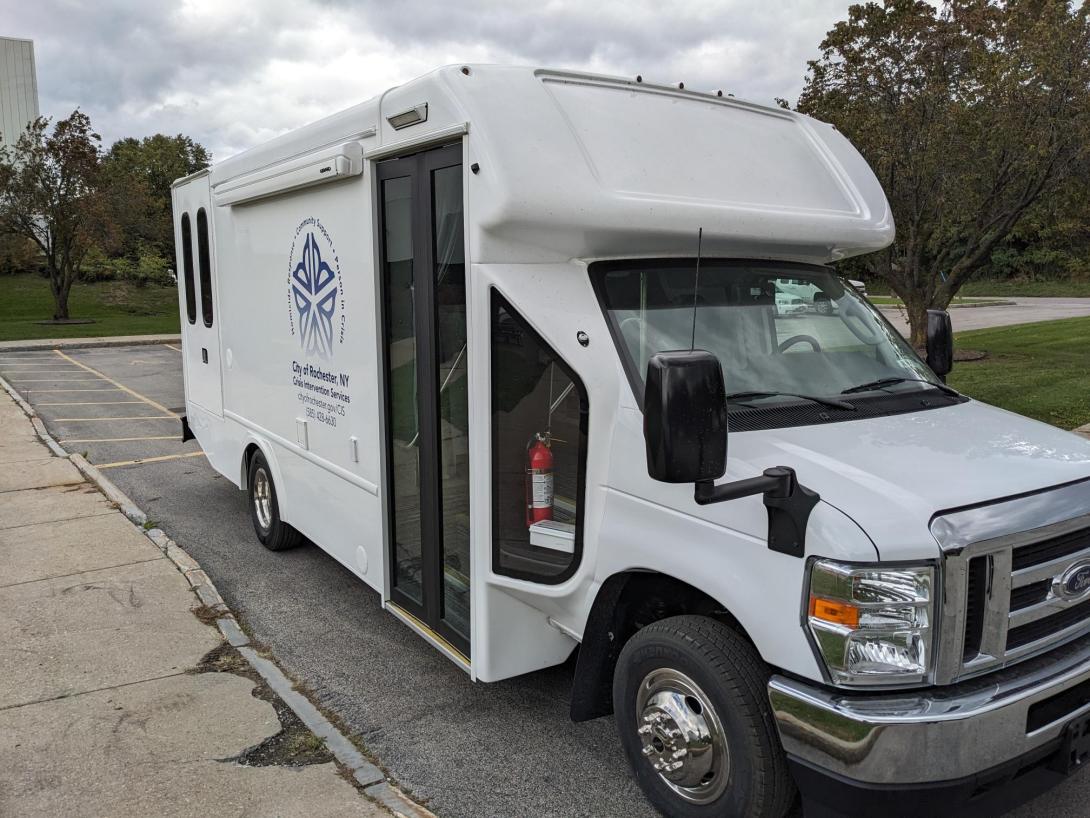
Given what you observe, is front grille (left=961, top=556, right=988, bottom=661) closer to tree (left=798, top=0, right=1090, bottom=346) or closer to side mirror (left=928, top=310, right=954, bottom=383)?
side mirror (left=928, top=310, right=954, bottom=383)

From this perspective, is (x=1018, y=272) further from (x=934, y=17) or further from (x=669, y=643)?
(x=669, y=643)

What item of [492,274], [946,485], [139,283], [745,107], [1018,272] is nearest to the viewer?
[946,485]

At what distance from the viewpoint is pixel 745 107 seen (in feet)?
14.2

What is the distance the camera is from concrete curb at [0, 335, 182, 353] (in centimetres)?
2308

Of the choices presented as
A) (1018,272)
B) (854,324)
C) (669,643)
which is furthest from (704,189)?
(1018,272)

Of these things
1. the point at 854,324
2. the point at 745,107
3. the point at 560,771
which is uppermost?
the point at 745,107

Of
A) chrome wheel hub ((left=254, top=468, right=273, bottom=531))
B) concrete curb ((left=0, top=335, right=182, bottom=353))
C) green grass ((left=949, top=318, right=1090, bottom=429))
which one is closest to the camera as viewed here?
chrome wheel hub ((left=254, top=468, right=273, bottom=531))

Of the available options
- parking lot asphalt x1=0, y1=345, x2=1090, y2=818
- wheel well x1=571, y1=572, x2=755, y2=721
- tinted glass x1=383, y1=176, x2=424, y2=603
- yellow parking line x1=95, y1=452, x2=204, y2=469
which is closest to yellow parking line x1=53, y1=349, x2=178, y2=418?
yellow parking line x1=95, y1=452, x2=204, y2=469

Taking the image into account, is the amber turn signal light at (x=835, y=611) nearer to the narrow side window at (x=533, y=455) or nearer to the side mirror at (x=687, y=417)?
the side mirror at (x=687, y=417)

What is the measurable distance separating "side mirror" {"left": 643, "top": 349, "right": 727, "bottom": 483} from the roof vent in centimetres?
181

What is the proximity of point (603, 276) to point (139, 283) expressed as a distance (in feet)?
140

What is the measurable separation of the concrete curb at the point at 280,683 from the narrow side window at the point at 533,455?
37.7 inches

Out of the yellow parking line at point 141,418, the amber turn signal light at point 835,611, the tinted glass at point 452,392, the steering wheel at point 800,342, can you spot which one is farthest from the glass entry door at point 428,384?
the yellow parking line at point 141,418

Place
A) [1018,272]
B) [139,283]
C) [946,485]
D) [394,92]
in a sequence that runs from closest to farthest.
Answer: [946,485] → [394,92] → [139,283] → [1018,272]
